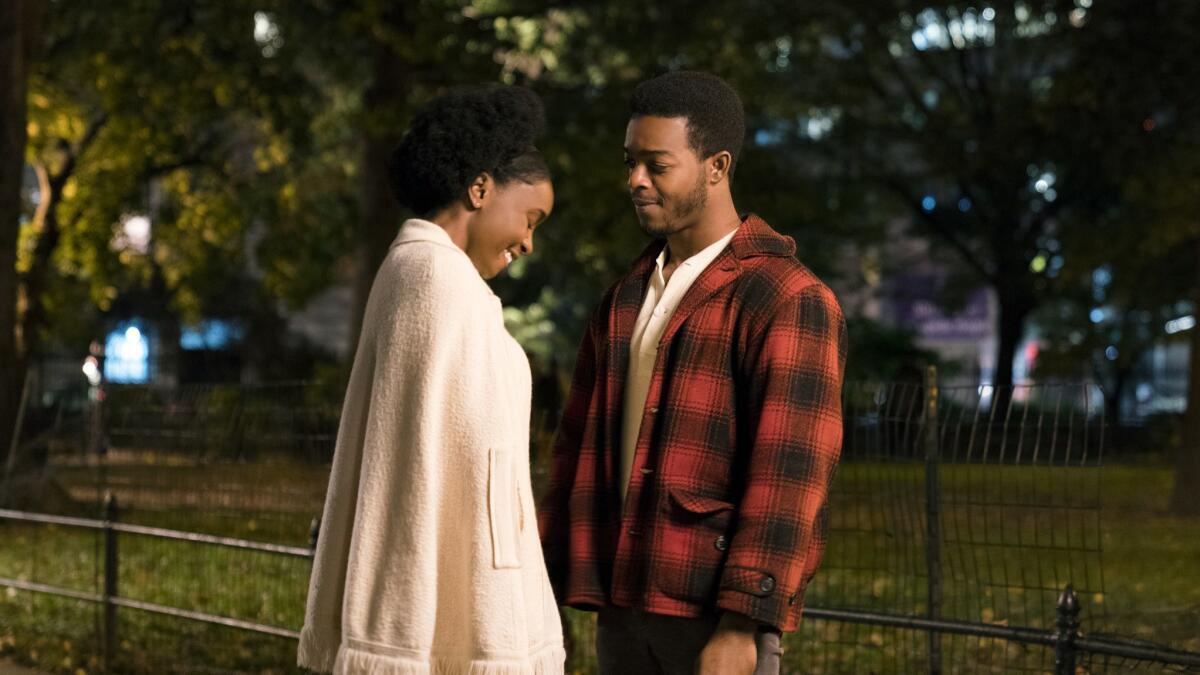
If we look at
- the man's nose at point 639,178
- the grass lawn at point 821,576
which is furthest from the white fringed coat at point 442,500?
the grass lawn at point 821,576

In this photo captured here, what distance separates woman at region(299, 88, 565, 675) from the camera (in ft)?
11.7

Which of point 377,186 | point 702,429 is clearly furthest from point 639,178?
point 377,186

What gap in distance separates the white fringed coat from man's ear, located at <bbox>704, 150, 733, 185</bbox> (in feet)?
1.72

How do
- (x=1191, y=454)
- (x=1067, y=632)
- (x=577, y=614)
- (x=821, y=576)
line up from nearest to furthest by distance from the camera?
1. (x=1067, y=632)
2. (x=577, y=614)
3. (x=821, y=576)
4. (x=1191, y=454)

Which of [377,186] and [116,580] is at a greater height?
[377,186]

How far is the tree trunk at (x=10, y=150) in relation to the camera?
19000 millimetres

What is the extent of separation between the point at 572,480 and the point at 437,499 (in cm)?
48

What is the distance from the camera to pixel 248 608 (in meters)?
10.0

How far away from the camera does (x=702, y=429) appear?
3678 mm

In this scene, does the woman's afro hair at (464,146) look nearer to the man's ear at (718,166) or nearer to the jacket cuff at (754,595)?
the man's ear at (718,166)

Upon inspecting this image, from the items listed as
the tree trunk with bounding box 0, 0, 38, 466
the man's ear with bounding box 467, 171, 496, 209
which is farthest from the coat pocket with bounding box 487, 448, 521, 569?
the tree trunk with bounding box 0, 0, 38, 466

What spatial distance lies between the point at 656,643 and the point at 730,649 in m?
0.23

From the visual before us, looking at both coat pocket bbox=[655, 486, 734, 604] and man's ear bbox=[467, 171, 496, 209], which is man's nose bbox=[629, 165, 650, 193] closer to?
man's ear bbox=[467, 171, 496, 209]

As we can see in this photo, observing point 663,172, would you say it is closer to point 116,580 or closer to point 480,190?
point 480,190
